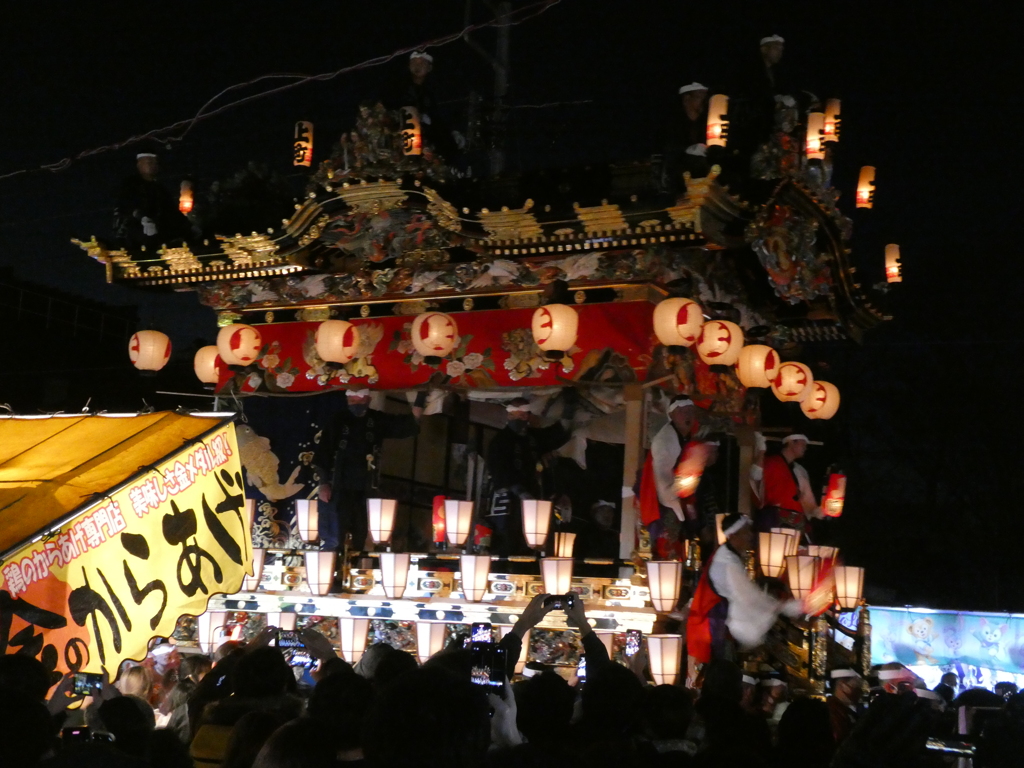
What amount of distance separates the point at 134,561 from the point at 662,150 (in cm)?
627

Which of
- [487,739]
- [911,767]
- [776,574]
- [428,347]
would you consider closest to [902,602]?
[776,574]

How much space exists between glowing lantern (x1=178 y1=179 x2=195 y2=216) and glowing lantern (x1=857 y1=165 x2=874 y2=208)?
736 centimetres

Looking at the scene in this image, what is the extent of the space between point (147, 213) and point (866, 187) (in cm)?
788

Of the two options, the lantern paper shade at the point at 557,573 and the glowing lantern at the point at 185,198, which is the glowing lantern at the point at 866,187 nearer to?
the lantern paper shade at the point at 557,573

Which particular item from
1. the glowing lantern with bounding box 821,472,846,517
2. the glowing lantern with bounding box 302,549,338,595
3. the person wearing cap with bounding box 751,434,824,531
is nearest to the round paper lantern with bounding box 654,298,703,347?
the person wearing cap with bounding box 751,434,824,531

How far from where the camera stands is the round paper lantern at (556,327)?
10.3 m

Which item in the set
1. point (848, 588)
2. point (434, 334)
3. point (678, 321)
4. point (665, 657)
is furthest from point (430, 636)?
point (848, 588)

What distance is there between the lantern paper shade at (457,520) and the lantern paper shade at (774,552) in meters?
2.87

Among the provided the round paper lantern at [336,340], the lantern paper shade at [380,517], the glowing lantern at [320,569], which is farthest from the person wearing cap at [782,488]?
the round paper lantern at [336,340]

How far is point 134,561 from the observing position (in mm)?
5469

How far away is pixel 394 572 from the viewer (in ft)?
35.6

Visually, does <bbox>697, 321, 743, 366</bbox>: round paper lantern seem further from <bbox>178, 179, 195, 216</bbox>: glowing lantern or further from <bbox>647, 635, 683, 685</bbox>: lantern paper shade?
<bbox>178, 179, 195, 216</bbox>: glowing lantern

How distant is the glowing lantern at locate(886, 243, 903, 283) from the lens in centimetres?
1223

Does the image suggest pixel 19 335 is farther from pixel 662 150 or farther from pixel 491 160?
pixel 662 150
